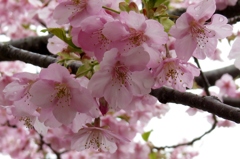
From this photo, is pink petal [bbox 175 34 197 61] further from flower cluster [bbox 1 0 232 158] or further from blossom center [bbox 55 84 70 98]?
blossom center [bbox 55 84 70 98]

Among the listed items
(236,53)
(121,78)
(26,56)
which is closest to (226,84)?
(236,53)

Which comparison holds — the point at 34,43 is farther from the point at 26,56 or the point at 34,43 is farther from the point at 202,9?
the point at 202,9

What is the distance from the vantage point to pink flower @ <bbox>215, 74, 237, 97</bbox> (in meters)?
2.97

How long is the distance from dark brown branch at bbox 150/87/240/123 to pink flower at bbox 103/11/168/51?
29 centimetres

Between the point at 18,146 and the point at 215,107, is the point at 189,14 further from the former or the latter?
the point at 18,146

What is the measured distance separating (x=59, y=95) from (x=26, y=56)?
60 centimetres

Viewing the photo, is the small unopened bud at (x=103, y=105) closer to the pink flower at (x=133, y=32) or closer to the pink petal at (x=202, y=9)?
the pink flower at (x=133, y=32)

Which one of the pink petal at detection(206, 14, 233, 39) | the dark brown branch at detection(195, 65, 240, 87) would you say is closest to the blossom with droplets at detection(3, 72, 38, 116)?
the pink petal at detection(206, 14, 233, 39)

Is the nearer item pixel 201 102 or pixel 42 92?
pixel 42 92

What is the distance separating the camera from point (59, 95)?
105 centimetres

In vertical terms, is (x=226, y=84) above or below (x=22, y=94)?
below

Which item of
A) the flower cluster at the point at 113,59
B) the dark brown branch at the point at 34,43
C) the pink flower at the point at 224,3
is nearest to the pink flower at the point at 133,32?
the flower cluster at the point at 113,59

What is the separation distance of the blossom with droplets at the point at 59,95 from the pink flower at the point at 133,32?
0.18 metres

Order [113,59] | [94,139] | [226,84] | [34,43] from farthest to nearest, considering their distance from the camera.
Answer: [226,84], [34,43], [94,139], [113,59]
